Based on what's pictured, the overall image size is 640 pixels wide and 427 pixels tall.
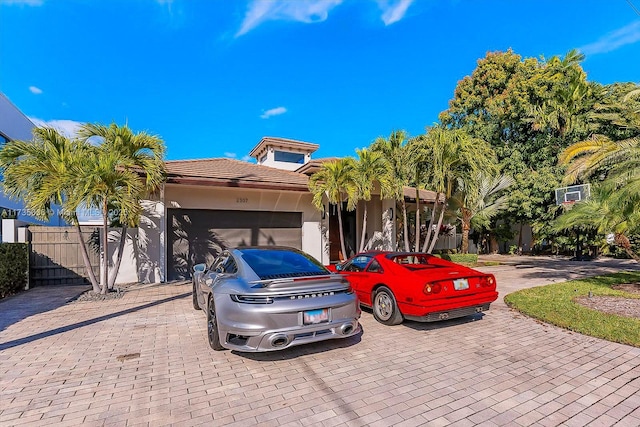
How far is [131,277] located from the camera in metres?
10.9

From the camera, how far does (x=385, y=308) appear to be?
591 centimetres

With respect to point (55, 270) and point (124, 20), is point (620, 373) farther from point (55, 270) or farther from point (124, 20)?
point (124, 20)

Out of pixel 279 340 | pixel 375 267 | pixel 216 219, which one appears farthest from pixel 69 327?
pixel 216 219

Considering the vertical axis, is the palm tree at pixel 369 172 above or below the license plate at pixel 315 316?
above

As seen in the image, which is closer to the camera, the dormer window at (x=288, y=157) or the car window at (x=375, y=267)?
the car window at (x=375, y=267)

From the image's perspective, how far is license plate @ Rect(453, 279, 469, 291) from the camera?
17.6ft

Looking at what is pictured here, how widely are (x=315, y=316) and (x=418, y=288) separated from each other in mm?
1864

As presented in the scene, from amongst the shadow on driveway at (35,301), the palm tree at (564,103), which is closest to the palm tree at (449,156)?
the palm tree at (564,103)

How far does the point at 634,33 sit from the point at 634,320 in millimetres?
8174

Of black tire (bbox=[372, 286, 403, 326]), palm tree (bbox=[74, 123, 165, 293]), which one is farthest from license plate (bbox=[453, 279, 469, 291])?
palm tree (bbox=[74, 123, 165, 293])

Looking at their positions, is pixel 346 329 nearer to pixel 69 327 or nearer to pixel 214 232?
pixel 69 327

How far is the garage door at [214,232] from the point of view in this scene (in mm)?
11766

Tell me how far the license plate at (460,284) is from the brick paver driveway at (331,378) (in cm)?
73

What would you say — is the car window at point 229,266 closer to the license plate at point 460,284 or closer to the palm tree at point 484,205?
the license plate at point 460,284
